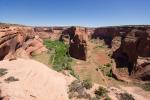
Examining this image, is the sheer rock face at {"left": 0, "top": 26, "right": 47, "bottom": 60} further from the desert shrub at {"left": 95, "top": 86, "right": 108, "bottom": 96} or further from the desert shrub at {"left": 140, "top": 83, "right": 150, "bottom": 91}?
the desert shrub at {"left": 95, "top": 86, "right": 108, "bottom": 96}

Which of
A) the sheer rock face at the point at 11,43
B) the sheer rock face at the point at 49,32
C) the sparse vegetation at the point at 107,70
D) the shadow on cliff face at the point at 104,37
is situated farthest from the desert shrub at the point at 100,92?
the sheer rock face at the point at 49,32

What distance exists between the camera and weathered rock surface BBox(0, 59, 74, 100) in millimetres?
15867

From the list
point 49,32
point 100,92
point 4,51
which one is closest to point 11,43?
point 4,51

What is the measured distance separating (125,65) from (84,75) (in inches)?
460

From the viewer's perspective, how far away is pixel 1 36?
3594 cm

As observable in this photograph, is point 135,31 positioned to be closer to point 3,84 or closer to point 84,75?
point 84,75

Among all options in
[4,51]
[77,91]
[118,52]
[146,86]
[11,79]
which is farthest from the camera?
[118,52]

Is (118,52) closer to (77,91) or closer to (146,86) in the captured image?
(146,86)

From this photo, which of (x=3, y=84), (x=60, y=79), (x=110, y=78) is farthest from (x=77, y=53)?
(x=3, y=84)

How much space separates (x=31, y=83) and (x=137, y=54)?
105 feet

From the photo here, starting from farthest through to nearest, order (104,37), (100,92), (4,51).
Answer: (104,37), (4,51), (100,92)

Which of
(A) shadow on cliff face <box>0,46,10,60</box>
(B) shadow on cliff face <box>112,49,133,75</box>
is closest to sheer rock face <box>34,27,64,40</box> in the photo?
(B) shadow on cliff face <box>112,49,133,75</box>

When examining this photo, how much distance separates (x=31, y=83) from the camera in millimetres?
17734

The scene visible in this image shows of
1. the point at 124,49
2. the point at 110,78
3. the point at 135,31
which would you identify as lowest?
the point at 110,78
